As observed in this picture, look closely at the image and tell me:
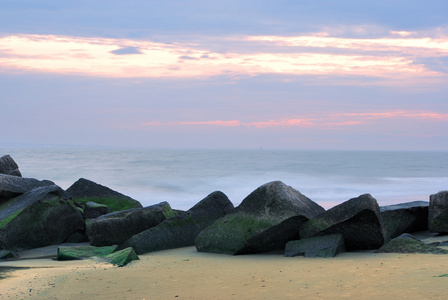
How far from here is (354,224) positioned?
677 cm

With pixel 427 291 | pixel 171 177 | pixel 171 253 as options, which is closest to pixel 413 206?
pixel 171 253

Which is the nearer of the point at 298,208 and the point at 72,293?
the point at 72,293

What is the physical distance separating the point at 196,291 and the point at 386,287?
1.63 m

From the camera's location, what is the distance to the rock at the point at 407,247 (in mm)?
6365

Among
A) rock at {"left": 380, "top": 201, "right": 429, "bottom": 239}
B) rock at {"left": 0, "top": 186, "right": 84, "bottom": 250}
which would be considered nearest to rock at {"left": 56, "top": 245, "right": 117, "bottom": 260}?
rock at {"left": 0, "top": 186, "right": 84, "bottom": 250}

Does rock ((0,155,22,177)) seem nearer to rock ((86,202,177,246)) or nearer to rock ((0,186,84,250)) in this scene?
rock ((0,186,84,250))

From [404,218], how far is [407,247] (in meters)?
2.17

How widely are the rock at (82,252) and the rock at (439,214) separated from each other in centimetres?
493

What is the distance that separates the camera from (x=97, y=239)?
8.11 metres

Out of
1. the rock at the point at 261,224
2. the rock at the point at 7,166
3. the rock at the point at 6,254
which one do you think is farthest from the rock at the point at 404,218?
the rock at the point at 7,166

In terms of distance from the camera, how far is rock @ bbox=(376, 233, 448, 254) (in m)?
6.37

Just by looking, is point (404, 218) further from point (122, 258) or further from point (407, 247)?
point (122, 258)

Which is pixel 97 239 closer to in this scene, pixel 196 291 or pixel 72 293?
pixel 72 293

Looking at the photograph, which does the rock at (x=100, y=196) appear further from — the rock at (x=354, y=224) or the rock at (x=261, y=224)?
the rock at (x=354, y=224)
